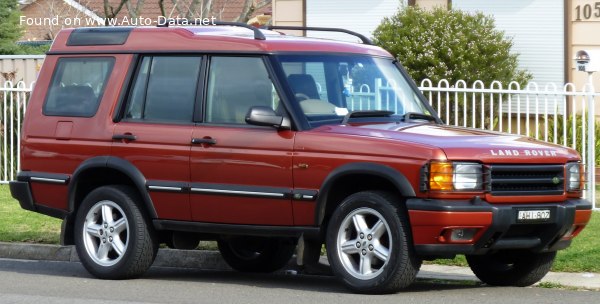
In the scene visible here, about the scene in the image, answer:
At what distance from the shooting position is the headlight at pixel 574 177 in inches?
380

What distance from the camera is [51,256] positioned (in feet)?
40.5

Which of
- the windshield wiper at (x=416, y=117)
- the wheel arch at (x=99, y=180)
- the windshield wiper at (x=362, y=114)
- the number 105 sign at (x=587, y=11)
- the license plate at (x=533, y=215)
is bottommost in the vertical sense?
the license plate at (x=533, y=215)

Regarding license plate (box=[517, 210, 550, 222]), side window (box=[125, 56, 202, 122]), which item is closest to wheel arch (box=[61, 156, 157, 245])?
side window (box=[125, 56, 202, 122])

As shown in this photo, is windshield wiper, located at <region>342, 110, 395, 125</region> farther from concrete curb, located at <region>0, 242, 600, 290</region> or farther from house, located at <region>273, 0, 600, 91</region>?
house, located at <region>273, 0, 600, 91</region>

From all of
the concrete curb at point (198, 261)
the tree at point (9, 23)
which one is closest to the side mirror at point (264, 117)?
the concrete curb at point (198, 261)

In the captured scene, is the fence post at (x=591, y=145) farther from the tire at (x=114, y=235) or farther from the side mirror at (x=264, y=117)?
the tire at (x=114, y=235)

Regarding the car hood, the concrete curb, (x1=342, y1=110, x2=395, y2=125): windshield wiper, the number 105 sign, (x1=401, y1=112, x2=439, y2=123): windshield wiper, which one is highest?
the number 105 sign

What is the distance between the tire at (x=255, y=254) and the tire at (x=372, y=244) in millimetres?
1741

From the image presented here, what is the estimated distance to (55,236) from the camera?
13.0 meters

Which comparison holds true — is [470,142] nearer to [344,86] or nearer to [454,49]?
[344,86]

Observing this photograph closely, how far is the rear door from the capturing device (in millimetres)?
10242

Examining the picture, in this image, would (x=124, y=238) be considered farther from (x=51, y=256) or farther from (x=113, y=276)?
(x=51, y=256)

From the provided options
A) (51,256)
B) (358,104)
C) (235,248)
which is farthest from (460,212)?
(51,256)

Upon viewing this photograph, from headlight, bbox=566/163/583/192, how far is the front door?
2.03 metres
